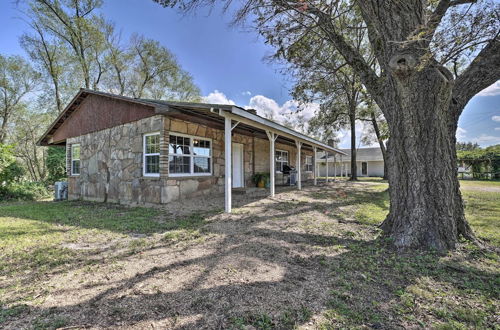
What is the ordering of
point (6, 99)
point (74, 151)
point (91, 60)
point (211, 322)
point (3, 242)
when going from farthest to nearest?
point (6, 99) → point (91, 60) → point (74, 151) → point (3, 242) → point (211, 322)

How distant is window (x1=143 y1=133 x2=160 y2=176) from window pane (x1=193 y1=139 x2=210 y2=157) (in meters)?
1.19

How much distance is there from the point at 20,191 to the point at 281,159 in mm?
12921

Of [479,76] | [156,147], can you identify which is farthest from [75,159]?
[479,76]

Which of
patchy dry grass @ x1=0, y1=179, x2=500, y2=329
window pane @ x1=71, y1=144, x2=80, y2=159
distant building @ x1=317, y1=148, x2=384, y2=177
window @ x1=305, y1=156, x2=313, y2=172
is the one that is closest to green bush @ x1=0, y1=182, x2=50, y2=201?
window pane @ x1=71, y1=144, x2=80, y2=159

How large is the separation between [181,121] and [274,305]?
6.13m

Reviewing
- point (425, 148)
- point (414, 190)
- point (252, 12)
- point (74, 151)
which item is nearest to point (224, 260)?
point (414, 190)

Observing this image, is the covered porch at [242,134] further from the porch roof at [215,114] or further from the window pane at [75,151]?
the window pane at [75,151]

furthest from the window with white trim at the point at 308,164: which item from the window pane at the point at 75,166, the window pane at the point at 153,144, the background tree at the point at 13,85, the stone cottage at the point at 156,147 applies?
the background tree at the point at 13,85

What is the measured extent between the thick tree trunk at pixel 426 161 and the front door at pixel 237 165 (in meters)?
6.79

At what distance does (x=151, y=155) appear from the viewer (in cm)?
696

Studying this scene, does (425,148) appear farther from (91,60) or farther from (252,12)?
(91,60)

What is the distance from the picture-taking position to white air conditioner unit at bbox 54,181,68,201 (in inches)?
406

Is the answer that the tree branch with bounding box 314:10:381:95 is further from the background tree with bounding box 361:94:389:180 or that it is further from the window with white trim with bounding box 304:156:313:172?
the window with white trim with bounding box 304:156:313:172

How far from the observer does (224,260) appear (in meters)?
2.88
